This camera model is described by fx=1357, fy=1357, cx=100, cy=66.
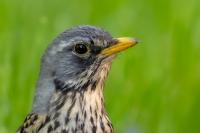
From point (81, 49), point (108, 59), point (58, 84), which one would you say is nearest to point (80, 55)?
point (81, 49)

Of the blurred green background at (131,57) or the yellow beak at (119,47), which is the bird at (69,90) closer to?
the yellow beak at (119,47)

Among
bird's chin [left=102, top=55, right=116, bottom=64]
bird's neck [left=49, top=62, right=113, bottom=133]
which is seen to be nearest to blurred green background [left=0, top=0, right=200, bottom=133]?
bird's chin [left=102, top=55, right=116, bottom=64]

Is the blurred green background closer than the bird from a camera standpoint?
No

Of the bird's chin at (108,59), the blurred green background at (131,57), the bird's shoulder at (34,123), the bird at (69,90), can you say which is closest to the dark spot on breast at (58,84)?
the bird at (69,90)

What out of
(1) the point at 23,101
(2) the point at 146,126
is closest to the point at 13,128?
(1) the point at 23,101

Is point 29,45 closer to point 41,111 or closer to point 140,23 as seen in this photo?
point 140,23

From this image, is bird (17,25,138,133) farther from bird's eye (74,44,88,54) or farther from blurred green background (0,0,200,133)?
blurred green background (0,0,200,133)

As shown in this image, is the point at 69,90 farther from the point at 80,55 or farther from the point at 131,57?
the point at 131,57
